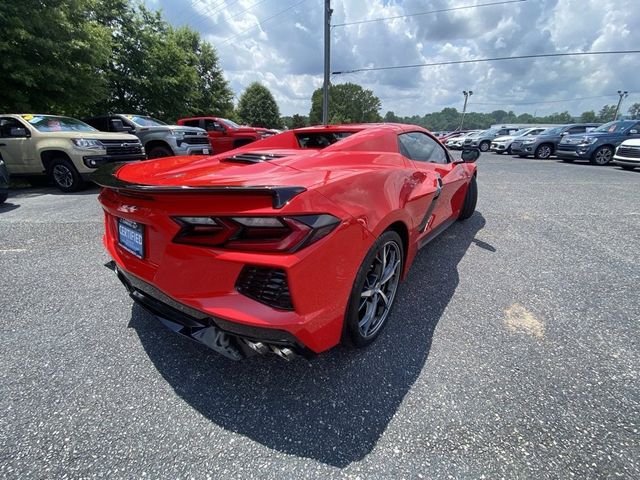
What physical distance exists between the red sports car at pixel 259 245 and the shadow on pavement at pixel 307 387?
0.71ft

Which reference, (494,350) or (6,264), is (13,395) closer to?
(6,264)

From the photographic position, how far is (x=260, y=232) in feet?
4.59

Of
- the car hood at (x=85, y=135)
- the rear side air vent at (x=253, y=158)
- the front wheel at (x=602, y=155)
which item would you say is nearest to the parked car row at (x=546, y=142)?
the front wheel at (x=602, y=155)

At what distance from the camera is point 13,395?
171 centimetres

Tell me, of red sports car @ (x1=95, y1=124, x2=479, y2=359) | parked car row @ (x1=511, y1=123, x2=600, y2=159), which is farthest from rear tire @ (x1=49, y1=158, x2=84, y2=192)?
parked car row @ (x1=511, y1=123, x2=600, y2=159)

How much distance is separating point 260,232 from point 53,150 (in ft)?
25.3

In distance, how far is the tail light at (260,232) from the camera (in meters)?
1.38

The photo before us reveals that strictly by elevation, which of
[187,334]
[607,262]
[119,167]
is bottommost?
[607,262]

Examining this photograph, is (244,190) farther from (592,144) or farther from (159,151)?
(592,144)

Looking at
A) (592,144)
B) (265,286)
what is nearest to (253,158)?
(265,286)

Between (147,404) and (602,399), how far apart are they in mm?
2447

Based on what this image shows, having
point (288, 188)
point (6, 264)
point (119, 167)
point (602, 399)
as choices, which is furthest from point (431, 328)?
point (6, 264)

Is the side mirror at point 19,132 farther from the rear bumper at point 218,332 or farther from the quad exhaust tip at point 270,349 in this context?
the quad exhaust tip at point 270,349

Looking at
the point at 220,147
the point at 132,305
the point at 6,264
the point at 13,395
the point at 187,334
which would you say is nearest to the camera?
the point at 187,334
